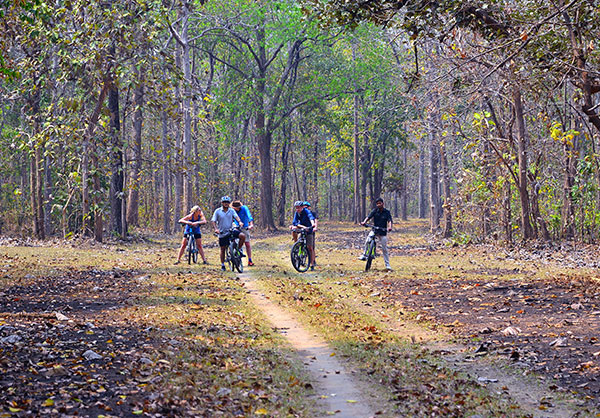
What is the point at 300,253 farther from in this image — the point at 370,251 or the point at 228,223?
the point at 228,223

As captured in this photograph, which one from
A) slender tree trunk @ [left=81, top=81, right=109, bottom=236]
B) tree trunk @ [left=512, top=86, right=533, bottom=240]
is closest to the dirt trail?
tree trunk @ [left=512, top=86, right=533, bottom=240]

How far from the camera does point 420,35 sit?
1340 centimetres

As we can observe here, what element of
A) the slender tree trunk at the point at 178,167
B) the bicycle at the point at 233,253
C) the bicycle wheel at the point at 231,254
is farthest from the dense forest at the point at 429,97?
the bicycle wheel at the point at 231,254

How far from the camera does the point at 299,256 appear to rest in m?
18.8

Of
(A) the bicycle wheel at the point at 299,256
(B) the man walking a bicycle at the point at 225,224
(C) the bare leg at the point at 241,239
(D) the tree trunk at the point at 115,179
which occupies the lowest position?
(A) the bicycle wheel at the point at 299,256

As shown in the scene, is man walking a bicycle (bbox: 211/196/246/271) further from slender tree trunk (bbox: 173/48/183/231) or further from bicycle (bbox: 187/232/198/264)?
slender tree trunk (bbox: 173/48/183/231)

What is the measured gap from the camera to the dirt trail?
6.77 m

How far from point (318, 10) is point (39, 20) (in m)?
14.1

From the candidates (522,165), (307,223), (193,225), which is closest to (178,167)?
(193,225)

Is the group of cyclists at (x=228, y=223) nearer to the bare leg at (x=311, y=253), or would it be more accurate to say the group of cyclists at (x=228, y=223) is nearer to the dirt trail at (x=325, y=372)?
the bare leg at (x=311, y=253)

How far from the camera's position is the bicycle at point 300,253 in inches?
737

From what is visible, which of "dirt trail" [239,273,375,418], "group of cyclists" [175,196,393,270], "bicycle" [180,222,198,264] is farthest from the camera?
"bicycle" [180,222,198,264]

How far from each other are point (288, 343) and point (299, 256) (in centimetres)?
907

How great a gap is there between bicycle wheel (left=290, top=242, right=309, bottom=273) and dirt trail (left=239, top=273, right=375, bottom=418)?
6226 millimetres
